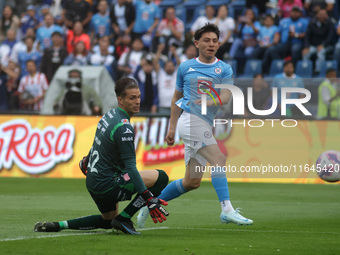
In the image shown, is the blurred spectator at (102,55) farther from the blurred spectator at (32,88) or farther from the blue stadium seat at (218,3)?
the blue stadium seat at (218,3)

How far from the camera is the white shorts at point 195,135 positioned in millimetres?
8245

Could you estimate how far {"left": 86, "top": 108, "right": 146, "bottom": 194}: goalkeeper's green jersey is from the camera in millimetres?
6836

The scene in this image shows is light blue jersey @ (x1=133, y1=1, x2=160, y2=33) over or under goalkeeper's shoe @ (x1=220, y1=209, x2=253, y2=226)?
over

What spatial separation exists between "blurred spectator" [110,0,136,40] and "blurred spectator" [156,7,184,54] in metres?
0.93

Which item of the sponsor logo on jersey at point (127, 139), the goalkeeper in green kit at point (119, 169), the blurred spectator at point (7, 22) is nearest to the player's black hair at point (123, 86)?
the goalkeeper in green kit at point (119, 169)

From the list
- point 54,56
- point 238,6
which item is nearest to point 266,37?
point 238,6

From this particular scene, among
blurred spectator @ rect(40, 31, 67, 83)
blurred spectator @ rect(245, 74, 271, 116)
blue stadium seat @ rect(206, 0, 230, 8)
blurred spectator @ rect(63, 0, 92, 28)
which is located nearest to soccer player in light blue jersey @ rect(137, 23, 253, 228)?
blurred spectator @ rect(245, 74, 271, 116)

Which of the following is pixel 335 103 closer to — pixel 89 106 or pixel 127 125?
pixel 89 106

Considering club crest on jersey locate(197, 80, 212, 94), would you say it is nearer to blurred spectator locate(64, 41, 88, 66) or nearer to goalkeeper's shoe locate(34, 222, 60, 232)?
goalkeeper's shoe locate(34, 222, 60, 232)

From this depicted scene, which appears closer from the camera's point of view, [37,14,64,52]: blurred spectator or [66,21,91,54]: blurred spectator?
[66,21,91,54]: blurred spectator

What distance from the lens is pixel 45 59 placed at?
66.5 ft

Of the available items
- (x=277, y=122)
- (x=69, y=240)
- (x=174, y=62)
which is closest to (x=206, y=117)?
(x=69, y=240)

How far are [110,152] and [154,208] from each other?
2.53 ft

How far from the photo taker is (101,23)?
72.1ft
